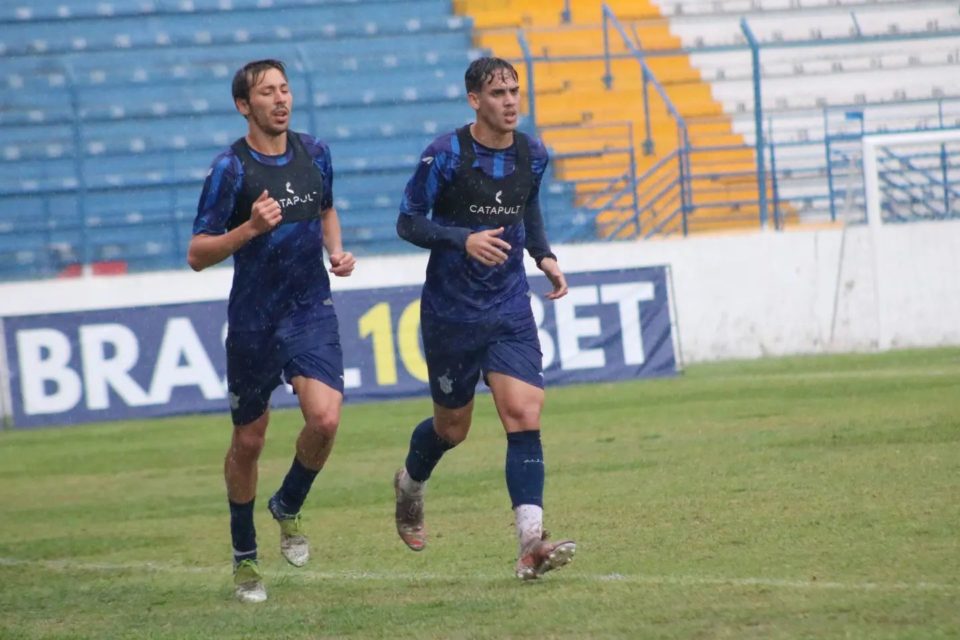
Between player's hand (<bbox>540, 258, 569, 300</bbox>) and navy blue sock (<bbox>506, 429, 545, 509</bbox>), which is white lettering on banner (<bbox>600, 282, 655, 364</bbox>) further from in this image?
navy blue sock (<bbox>506, 429, 545, 509</bbox>)

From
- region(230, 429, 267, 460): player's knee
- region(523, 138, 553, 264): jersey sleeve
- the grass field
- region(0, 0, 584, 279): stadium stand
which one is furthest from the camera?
region(0, 0, 584, 279): stadium stand

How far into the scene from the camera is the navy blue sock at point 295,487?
7734 mm

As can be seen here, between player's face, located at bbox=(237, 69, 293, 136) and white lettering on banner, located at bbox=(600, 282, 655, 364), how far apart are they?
11.8 meters

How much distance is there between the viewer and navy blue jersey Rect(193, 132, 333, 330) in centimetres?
729

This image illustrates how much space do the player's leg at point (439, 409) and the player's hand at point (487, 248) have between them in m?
0.49

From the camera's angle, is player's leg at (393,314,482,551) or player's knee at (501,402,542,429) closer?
player's knee at (501,402,542,429)

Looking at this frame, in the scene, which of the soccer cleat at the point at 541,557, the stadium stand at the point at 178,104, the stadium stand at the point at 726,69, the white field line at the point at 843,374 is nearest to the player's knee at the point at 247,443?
the soccer cleat at the point at 541,557

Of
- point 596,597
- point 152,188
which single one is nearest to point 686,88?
point 152,188

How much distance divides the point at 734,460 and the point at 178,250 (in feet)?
35.9

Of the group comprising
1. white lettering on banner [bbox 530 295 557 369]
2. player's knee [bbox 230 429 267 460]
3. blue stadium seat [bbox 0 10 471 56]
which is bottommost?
white lettering on banner [bbox 530 295 557 369]

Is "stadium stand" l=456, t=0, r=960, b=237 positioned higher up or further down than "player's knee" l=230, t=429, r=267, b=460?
higher up

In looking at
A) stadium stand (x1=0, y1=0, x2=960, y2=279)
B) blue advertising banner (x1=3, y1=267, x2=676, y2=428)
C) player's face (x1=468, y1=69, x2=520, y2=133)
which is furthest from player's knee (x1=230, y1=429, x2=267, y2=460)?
stadium stand (x1=0, y1=0, x2=960, y2=279)

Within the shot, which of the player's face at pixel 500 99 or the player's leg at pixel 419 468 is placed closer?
the player's face at pixel 500 99

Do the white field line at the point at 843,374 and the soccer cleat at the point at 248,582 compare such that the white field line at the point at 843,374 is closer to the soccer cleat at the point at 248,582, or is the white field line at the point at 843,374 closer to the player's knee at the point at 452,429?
the player's knee at the point at 452,429
